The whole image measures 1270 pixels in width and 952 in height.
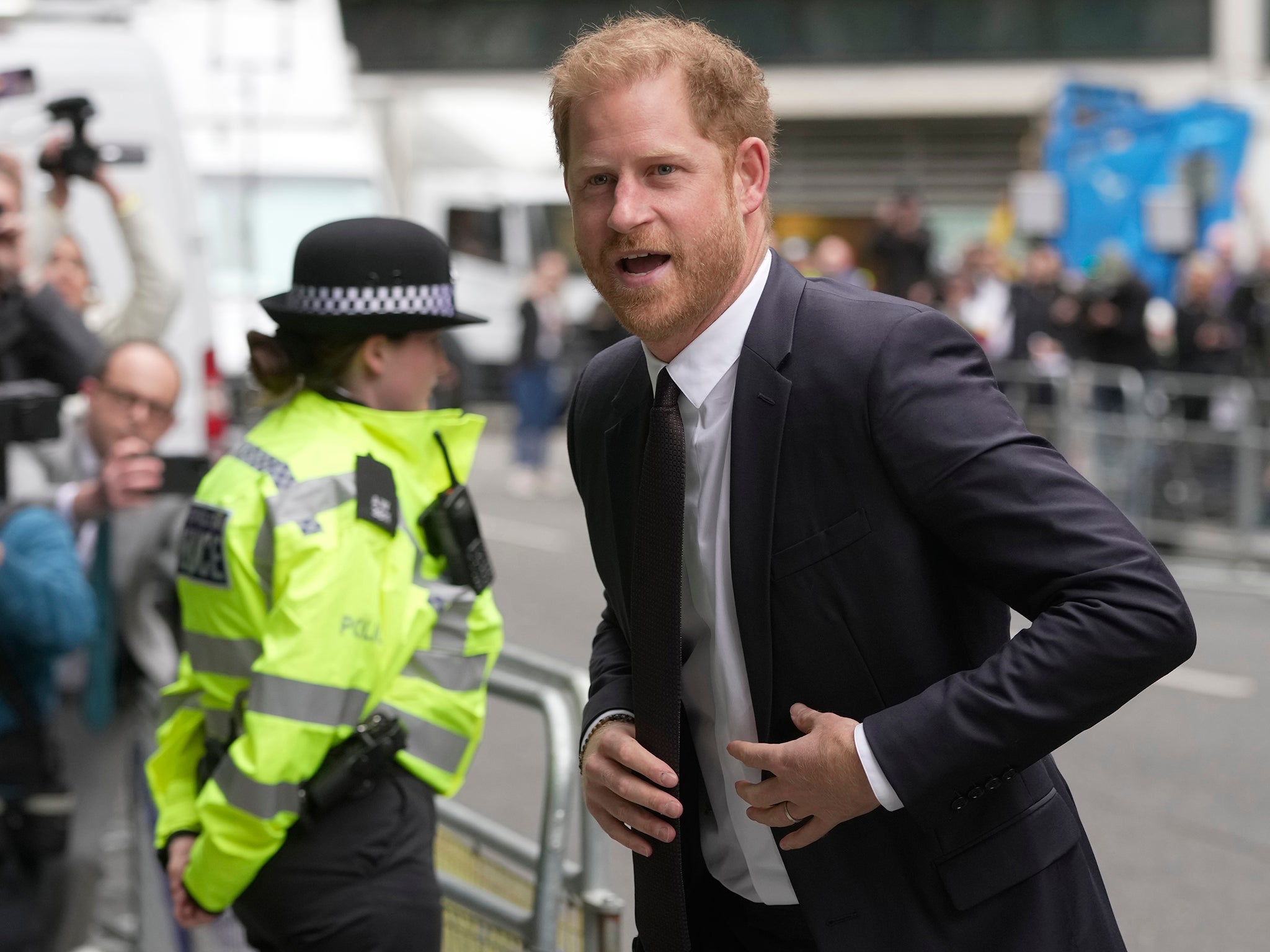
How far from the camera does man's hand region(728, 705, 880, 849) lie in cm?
192

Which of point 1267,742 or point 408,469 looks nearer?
point 408,469

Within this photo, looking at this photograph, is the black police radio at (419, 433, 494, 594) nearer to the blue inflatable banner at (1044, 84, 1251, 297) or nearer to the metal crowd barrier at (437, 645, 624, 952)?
the metal crowd barrier at (437, 645, 624, 952)

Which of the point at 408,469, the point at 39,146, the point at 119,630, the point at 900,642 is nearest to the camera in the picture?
the point at 900,642

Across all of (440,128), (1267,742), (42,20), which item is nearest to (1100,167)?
(440,128)

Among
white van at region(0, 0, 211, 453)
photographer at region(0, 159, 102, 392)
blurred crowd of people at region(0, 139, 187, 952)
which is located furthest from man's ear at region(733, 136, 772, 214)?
white van at region(0, 0, 211, 453)

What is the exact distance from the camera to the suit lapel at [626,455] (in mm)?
2287

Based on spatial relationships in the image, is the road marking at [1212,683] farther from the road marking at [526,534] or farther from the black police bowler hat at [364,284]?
the black police bowler hat at [364,284]

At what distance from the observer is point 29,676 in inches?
157

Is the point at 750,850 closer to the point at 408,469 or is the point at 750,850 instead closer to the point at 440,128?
the point at 408,469

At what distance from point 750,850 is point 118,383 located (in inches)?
118

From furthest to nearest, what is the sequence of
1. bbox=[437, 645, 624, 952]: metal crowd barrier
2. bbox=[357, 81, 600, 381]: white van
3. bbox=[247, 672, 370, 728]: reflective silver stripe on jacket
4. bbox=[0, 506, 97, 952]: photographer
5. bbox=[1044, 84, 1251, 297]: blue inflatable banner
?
→ bbox=[357, 81, 600, 381]: white van
bbox=[1044, 84, 1251, 297]: blue inflatable banner
bbox=[0, 506, 97, 952]: photographer
bbox=[437, 645, 624, 952]: metal crowd barrier
bbox=[247, 672, 370, 728]: reflective silver stripe on jacket

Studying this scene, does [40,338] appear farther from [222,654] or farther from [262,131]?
[262,131]

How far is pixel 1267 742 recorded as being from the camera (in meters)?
7.70

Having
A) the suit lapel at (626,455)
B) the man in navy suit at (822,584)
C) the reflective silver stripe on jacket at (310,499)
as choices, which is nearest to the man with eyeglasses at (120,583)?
the reflective silver stripe on jacket at (310,499)
